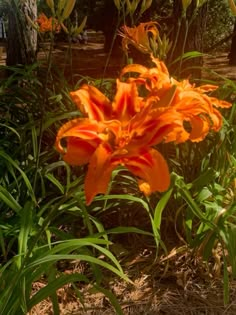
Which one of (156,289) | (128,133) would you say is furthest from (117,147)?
(156,289)

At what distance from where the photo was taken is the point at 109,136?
0.93m

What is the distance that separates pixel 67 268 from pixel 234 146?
0.81 metres

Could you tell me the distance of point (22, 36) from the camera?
368 centimetres

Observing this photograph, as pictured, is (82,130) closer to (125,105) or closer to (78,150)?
(78,150)

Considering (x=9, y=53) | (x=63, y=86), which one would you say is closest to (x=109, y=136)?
(x=63, y=86)

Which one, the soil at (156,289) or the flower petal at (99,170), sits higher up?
the flower petal at (99,170)

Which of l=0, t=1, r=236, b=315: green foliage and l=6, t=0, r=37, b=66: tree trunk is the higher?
l=6, t=0, r=37, b=66: tree trunk

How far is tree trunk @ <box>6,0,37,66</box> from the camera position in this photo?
3491 mm

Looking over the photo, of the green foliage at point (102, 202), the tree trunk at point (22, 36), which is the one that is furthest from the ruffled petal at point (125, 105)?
the tree trunk at point (22, 36)

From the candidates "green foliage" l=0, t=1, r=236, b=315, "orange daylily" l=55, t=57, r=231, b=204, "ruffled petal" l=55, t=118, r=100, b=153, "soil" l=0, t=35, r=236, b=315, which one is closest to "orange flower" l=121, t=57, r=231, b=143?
"orange daylily" l=55, t=57, r=231, b=204

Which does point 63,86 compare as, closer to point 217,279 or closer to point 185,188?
point 185,188

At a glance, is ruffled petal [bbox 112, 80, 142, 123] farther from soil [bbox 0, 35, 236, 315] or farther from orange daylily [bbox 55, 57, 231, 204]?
soil [bbox 0, 35, 236, 315]

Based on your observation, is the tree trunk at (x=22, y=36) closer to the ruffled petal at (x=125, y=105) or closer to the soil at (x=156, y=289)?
the soil at (x=156, y=289)

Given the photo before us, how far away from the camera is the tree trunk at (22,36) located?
137 inches
